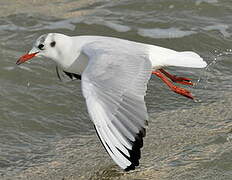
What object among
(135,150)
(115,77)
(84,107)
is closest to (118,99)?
(115,77)

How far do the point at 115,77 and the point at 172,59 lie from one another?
1.04 meters

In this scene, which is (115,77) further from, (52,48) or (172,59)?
(52,48)

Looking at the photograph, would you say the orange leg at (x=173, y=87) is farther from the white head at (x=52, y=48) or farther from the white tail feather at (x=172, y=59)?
the white head at (x=52, y=48)

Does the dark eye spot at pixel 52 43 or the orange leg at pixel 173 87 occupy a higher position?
the dark eye spot at pixel 52 43

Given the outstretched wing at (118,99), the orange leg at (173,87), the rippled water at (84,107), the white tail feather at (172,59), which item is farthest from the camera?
the orange leg at (173,87)

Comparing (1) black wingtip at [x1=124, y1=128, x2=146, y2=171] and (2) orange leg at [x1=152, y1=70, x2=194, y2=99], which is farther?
(2) orange leg at [x1=152, y1=70, x2=194, y2=99]

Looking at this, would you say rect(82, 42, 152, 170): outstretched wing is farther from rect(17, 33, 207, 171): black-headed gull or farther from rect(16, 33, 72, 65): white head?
rect(16, 33, 72, 65): white head

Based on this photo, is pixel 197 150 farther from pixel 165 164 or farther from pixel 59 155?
pixel 59 155

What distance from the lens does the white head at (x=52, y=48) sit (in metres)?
5.62

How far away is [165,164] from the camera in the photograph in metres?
4.73

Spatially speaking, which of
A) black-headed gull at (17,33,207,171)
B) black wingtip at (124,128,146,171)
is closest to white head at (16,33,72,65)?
black-headed gull at (17,33,207,171)

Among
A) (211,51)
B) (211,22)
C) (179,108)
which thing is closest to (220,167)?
(179,108)

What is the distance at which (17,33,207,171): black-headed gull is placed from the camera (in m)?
4.16

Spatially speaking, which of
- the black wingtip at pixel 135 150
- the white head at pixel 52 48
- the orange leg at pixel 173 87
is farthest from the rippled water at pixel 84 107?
the white head at pixel 52 48
